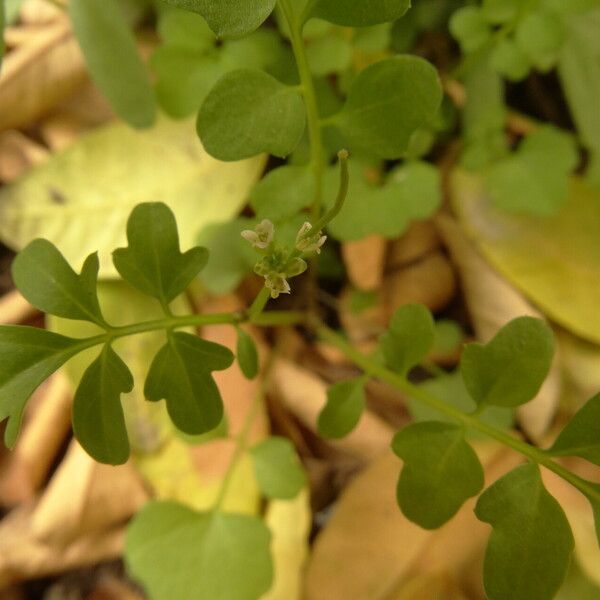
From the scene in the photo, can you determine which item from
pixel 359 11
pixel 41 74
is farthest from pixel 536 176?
pixel 41 74

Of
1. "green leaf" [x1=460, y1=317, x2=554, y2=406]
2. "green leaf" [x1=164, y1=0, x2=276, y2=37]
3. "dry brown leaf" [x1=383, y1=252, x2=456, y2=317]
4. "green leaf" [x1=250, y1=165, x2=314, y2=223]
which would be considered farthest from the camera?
"dry brown leaf" [x1=383, y1=252, x2=456, y2=317]

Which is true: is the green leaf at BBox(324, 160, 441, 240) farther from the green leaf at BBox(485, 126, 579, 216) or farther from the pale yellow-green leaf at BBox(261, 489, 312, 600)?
the pale yellow-green leaf at BBox(261, 489, 312, 600)

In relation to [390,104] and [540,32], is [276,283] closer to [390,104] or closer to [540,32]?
[390,104]

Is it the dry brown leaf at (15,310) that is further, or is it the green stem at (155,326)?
the dry brown leaf at (15,310)

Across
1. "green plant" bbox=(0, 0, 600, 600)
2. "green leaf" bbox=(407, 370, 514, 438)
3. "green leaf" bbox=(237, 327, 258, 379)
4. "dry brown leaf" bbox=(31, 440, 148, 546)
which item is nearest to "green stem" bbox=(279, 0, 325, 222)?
"green plant" bbox=(0, 0, 600, 600)

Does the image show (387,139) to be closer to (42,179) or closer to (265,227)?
(265,227)

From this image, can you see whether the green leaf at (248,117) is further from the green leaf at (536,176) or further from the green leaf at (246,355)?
the green leaf at (536,176)

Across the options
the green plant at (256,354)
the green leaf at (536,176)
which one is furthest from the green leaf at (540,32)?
the green leaf at (536,176)
